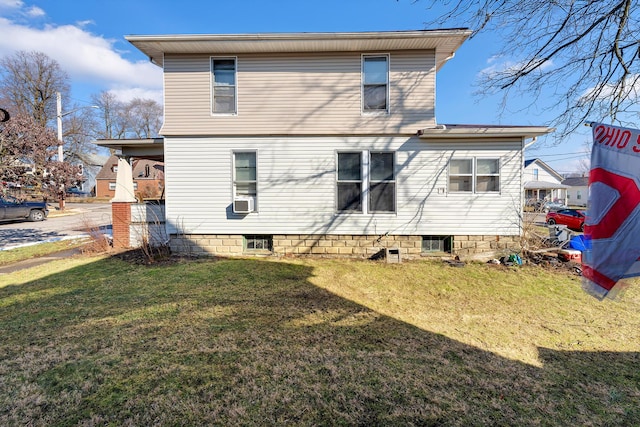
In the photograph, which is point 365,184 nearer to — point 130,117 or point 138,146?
point 138,146

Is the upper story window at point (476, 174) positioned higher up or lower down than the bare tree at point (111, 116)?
lower down

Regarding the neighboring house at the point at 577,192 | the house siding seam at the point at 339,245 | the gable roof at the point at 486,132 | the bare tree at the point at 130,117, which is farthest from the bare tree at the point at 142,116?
the neighboring house at the point at 577,192

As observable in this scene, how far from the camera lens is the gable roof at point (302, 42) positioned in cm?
679

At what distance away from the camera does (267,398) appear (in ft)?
8.19

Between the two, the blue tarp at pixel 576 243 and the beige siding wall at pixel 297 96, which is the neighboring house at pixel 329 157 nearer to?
the beige siding wall at pixel 297 96

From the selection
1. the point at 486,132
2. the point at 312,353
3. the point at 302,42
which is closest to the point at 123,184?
the point at 302,42

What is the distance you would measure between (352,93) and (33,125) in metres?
7.68

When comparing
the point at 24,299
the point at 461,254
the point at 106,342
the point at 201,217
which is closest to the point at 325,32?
the point at 201,217

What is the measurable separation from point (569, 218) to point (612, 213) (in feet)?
60.2

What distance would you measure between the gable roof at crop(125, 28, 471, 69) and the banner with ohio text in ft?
19.7

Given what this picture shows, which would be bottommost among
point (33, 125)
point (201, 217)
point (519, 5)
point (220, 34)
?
point (201, 217)

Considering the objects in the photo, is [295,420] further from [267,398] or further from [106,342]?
[106,342]

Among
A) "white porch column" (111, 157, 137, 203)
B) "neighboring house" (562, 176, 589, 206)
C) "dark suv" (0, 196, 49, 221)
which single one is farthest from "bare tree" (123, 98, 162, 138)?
"neighboring house" (562, 176, 589, 206)

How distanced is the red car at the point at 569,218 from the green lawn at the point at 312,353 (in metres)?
12.2
